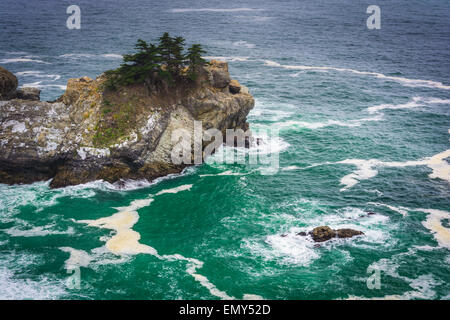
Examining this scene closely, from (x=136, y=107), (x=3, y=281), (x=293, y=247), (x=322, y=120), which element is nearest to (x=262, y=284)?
(x=293, y=247)

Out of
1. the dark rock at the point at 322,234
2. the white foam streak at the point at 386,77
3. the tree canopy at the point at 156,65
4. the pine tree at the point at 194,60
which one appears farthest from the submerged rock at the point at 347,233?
the white foam streak at the point at 386,77

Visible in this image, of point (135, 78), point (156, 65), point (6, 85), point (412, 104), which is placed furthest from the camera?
point (412, 104)

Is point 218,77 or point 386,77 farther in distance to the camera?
point 386,77

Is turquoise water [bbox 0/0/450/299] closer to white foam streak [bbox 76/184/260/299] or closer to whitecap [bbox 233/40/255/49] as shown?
white foam streak [bbox 76/184/260/299]

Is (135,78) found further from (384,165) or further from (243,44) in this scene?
(243,44)

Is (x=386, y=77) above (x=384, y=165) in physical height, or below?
above

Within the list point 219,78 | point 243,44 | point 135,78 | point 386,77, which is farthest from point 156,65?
point 243,44

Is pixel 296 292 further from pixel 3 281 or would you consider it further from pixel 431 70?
pixel 431 70
